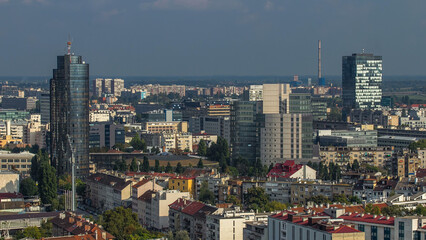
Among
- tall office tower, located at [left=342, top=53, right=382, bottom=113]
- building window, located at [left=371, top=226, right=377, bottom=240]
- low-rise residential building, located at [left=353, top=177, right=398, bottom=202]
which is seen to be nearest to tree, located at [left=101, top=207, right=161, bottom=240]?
building window, located at [left=371, top=226, right=377, bottom=240]

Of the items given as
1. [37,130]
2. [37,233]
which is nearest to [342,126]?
[37,130]

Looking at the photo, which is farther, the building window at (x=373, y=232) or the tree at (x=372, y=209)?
the tree at (x=372, y=209)

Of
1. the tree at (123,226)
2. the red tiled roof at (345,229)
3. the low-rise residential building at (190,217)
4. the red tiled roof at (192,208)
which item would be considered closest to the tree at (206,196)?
the low-rise residential building at (190,217)

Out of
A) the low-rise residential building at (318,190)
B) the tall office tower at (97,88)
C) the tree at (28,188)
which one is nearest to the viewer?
the low-rise residential building at (318,190)

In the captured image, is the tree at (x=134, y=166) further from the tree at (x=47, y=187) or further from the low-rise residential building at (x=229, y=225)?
the low-rise residential building at (x=229, y=225)

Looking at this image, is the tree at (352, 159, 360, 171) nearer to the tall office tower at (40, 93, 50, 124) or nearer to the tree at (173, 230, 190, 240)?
the tree at (173, 230, 190, 240)

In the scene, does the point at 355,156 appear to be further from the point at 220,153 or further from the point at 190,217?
the point at 190,217

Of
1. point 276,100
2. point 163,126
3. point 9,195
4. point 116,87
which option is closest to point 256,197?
point 9,195
